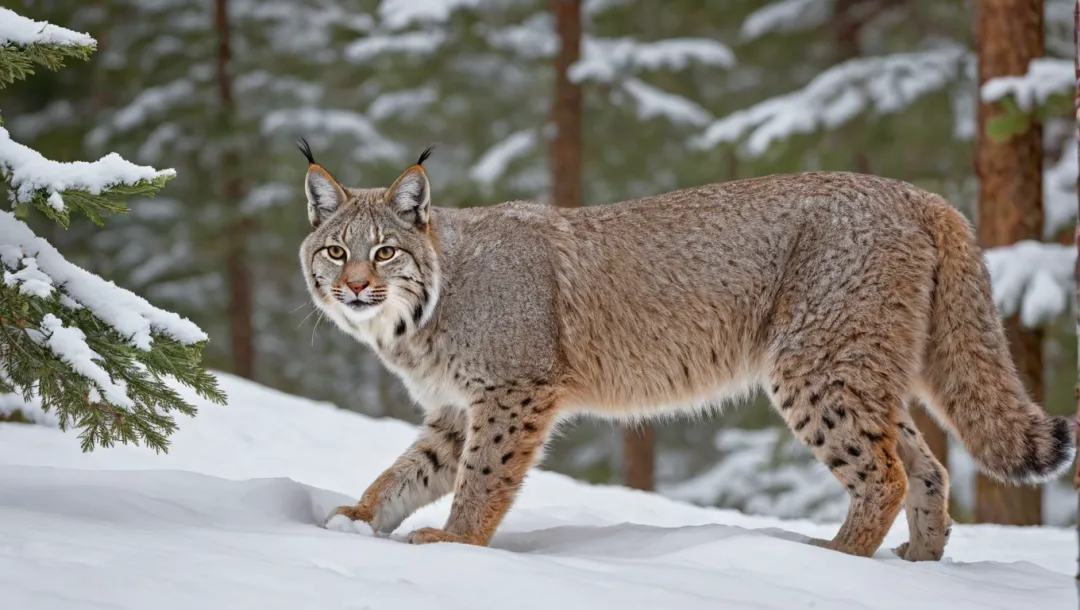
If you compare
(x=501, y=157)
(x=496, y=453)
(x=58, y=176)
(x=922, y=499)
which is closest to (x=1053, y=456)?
(x=922, y=499)

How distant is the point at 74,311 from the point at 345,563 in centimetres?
157

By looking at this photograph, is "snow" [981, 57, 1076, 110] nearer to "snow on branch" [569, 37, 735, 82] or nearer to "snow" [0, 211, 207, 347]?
"snow on branch" [569, 37, 735, 82]

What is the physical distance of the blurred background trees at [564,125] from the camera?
36.0 ft

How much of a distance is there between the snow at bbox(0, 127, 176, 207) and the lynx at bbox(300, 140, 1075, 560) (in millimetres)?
1256

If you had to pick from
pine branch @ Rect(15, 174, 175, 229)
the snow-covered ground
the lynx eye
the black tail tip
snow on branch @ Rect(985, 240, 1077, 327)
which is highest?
snow on branch @ Rect(985, 240, 1077, 327)

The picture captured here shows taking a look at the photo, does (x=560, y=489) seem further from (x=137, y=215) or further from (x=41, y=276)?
(x=137, y=215)

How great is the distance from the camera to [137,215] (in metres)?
19.1

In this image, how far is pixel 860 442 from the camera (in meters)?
5.14

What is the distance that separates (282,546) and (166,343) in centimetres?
100

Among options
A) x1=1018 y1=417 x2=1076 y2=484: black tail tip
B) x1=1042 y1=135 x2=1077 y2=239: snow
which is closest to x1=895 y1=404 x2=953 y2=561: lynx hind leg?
x1=1018 y1=417 x2=1076 y2=484: black tail tip

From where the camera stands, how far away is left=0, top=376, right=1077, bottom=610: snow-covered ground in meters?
3.49

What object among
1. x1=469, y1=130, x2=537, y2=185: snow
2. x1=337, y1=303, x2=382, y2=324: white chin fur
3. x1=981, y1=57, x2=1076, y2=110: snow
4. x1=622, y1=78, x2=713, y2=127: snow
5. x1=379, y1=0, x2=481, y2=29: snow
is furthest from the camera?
x1=469, y1=130, x2=537, y2=185: snow

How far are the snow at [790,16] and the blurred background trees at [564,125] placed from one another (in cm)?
3

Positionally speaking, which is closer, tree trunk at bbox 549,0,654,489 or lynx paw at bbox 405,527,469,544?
lynx paw at bbox 405,527,469,544
